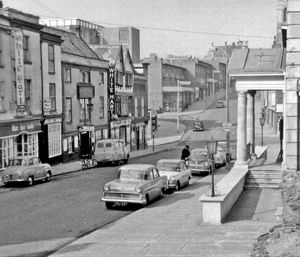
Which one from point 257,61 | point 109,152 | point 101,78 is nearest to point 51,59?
point 109,152

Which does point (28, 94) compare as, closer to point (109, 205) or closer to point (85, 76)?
point (85, 76)

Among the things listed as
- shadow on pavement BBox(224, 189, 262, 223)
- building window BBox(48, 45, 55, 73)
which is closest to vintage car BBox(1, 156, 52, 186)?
shadow on pavement BBox(224, 189, 262, 223)

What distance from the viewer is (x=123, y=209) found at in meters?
22.8

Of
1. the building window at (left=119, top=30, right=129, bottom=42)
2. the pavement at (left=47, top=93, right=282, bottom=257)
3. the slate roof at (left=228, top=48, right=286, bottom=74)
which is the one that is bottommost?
the pavement at (left=47, top=93, right=282, bottom=257)

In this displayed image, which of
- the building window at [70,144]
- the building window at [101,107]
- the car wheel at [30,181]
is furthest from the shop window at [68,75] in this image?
the car wheel at [30,181]

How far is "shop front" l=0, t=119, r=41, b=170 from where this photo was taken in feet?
119

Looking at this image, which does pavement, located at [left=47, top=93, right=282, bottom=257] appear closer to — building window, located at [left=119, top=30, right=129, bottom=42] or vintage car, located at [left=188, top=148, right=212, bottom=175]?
vintage car, located at [left=188, top=148, right=212, bottom=175]

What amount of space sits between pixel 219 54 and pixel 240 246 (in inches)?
6734

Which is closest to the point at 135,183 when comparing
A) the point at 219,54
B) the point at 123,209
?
the point at 123,209

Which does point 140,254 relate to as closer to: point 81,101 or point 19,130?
point 19,130

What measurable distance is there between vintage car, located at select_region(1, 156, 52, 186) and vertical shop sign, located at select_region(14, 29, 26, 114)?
7.64m

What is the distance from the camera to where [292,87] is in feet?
76.5

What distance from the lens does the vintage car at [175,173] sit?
27688 millimetres

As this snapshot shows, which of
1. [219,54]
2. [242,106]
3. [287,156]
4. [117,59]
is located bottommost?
[287,156]
